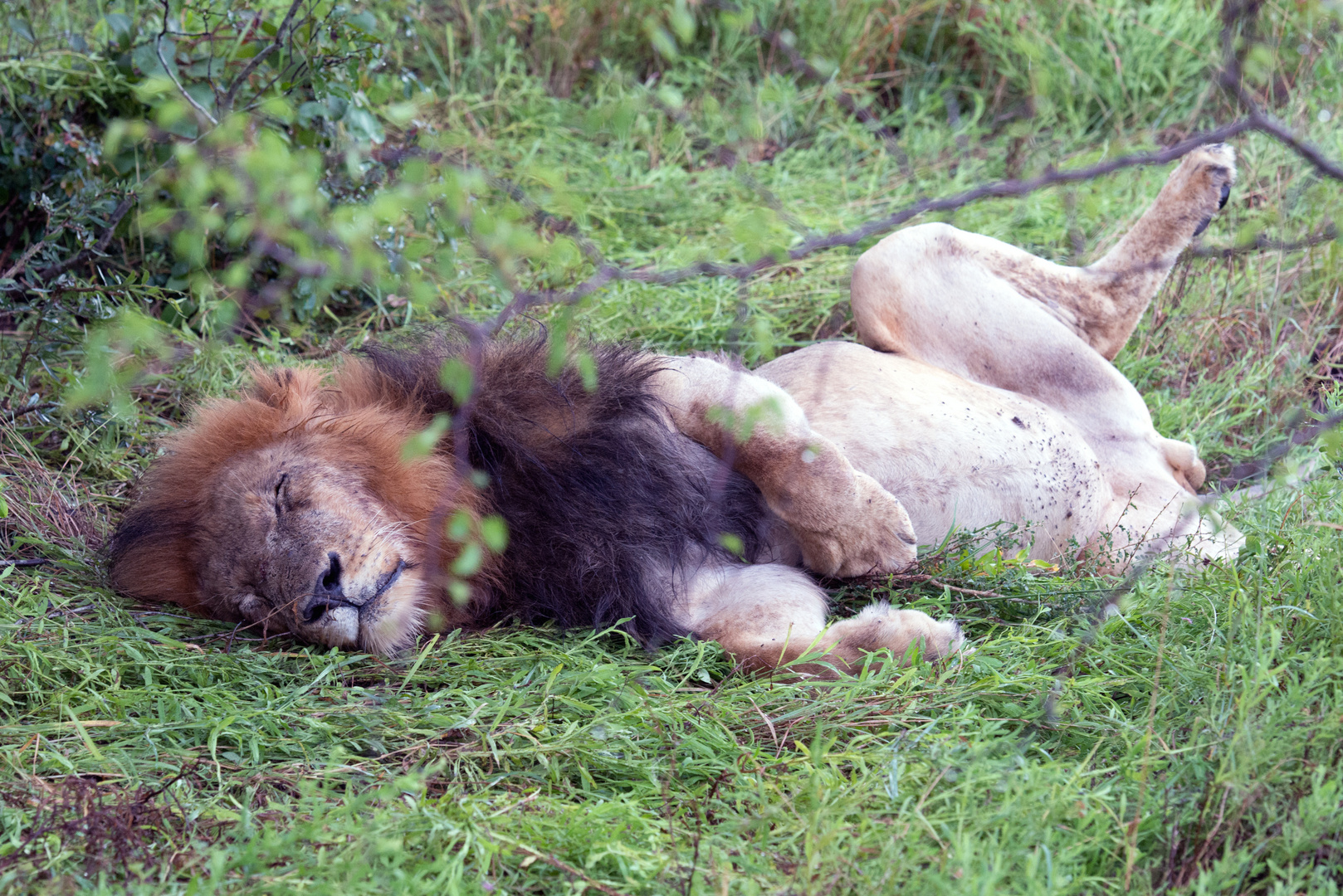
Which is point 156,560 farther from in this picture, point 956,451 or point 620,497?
point 956,451

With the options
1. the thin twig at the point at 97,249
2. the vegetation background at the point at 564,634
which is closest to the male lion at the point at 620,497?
the vegetation background at the point at 564,634

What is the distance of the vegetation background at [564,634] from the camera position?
182cm

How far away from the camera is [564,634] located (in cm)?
277

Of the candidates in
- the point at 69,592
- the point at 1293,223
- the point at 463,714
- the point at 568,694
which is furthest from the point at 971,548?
the point at 1293,223

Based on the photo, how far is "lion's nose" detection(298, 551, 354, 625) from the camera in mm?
2518

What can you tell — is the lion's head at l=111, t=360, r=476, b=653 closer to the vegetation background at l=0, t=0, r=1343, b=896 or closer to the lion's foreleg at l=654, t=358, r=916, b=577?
the vegetation background at l=0, t=0, r=1343, b=896

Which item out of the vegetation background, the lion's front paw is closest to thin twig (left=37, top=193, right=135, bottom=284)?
the vegetation background

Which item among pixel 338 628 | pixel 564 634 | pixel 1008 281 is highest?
pixel 1008 281

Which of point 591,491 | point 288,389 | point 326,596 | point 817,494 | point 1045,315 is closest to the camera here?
point 326,596

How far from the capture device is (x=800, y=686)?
7.95 ft

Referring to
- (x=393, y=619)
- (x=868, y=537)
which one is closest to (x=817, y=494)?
(x=868, y=537)

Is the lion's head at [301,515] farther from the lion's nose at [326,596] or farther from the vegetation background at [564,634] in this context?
the vegetation background at [564,634]

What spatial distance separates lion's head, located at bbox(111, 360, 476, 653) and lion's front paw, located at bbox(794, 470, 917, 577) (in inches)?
34.9

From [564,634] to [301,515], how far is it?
0.68 meters
